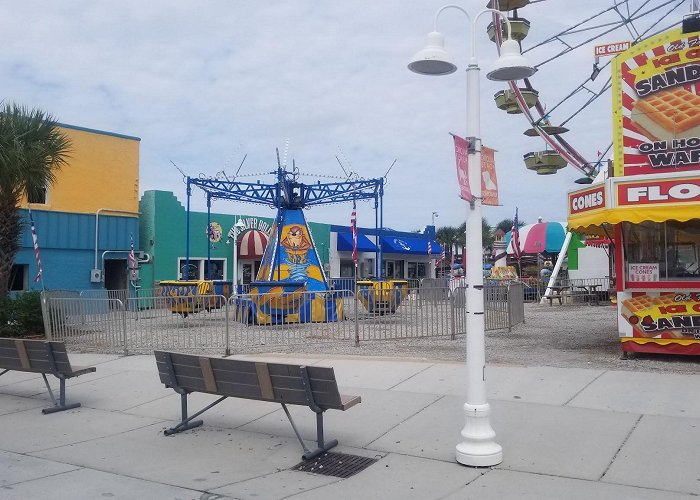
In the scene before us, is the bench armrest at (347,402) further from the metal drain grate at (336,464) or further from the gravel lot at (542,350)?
the gravel lot at (542,350)

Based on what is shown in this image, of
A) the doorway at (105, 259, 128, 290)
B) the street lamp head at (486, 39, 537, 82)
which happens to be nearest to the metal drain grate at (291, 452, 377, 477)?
the street lamp head at (486, 39, 537, 82)

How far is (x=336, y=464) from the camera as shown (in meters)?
6.28

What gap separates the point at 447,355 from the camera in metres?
11.7

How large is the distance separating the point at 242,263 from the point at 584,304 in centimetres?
1642

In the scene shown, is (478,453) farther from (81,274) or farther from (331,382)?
(81,274)

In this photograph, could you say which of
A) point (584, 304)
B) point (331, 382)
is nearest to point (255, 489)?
point (331, 382)

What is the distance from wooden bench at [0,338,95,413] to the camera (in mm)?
8781

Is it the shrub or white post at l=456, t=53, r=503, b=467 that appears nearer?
white post at l=456, t=53, r=503, b=467

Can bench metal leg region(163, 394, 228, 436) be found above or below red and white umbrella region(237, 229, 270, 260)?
below

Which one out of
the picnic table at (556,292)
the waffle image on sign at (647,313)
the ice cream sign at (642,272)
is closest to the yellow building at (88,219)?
the picnic table at (556,292)

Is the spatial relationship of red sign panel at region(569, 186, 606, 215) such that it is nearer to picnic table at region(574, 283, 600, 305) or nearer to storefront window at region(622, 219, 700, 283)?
storefront window at region(622, 219, 700, 283)

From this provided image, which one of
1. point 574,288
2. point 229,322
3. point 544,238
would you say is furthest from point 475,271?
point 544,238

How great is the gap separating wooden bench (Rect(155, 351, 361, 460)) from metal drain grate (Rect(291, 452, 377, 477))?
93 mm

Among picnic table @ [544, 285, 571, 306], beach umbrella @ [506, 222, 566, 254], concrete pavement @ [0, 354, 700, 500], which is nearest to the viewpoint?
concrete pavement @ [0, 354, 700, 500]
